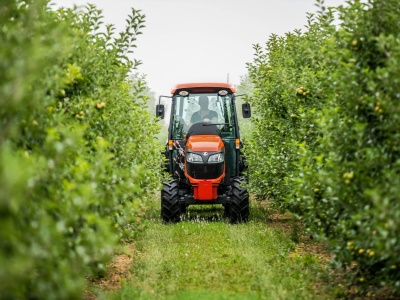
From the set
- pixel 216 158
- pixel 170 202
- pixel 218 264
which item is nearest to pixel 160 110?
pixel 216 158

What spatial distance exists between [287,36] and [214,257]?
626 cm

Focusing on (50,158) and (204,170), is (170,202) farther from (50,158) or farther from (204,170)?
(50,158)

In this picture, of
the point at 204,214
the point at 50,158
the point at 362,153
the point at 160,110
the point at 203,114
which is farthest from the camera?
the point at 204,214

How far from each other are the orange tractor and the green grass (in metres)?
0.59

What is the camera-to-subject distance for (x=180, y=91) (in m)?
13.2

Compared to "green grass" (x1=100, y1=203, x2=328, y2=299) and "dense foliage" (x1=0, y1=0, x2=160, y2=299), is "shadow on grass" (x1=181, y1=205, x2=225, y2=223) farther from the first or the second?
"dense foliage" (x1=0, y1=0, x2=160, y2=299)

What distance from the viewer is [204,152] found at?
12.4m

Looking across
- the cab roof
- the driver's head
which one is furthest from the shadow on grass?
the cab roof

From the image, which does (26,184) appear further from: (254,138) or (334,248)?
(254,138)

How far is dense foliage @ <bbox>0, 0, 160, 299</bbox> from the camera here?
125 inches

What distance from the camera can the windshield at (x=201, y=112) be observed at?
13.1 m

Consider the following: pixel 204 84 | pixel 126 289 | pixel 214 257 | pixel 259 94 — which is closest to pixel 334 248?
pixel 126 289

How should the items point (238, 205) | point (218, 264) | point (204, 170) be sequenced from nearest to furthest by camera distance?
point (218, 264), point (238, 205), point (204, 170)

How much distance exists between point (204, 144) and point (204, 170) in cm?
55
